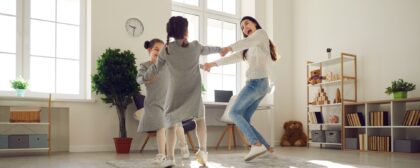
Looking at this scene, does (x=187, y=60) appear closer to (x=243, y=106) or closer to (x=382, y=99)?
(x=243, y=106)

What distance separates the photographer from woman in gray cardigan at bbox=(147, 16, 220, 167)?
109 inches

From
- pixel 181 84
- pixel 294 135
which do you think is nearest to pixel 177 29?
pixel 181 84

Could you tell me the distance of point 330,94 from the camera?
6.45 m

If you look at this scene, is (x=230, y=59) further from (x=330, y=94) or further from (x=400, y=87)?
(x=330, y=94)

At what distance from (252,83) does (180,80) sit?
931mm

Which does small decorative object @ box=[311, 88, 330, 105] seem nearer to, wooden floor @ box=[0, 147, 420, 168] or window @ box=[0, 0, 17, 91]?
wooden floor @ box=[0, 147, 420, 168]

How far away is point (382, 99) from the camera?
546 centimetres

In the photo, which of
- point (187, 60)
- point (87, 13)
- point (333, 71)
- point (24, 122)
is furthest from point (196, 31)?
point (187, 60)

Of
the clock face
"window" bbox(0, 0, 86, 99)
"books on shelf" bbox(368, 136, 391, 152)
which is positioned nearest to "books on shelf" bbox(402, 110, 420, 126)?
"books on shelf" bbox(368, 136, 391, 152)

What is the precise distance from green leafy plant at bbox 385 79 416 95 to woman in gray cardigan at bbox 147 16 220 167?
10.6 ft

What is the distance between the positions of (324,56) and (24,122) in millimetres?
4540

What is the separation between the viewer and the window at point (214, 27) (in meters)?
6.71

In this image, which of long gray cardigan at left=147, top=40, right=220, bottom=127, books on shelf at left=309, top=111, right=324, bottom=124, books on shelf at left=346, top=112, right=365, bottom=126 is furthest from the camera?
books on shelf at left=309, top=111, right=324, bottom=124

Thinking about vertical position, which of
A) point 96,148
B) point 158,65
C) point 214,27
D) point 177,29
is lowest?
point 96,148
